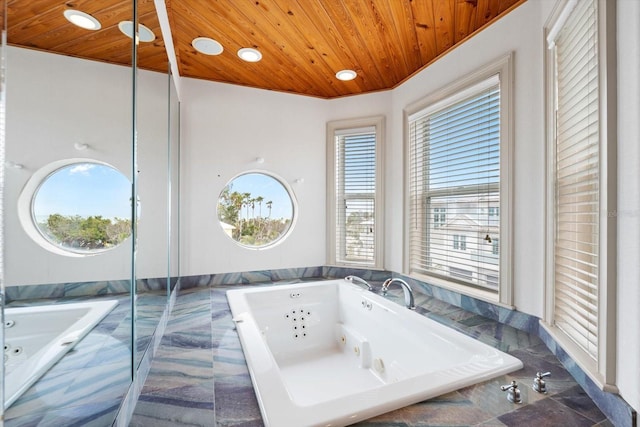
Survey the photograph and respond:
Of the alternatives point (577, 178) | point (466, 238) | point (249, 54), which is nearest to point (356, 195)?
point (466, 238)

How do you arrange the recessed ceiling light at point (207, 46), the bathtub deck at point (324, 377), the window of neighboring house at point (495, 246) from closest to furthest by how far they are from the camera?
the window of neighboring house at point (495, 246) → the bathtub deck at point (324, 377) → the recessed ceiling light at point (207, 46)

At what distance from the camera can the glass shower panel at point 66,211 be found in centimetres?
51

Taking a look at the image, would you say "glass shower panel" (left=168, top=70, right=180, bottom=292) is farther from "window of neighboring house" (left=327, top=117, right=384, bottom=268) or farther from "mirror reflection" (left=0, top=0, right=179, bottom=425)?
"window of neighboring house" (left=327, top=117, right=384, bottom=268)

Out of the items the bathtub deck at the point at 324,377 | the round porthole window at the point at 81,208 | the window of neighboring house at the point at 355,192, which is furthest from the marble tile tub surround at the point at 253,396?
the window of neighboring house at the point at 355,192

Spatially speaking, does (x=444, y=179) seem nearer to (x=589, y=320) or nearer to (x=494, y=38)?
(x=494, y=38)

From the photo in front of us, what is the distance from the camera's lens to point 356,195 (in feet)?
10.3

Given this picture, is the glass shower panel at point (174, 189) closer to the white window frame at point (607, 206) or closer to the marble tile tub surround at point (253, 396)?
the marble tile tub surround at point (253, 396)

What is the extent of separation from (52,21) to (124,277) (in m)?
0.76

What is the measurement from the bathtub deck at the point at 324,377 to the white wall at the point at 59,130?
1419mm

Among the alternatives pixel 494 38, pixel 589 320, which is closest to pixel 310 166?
pixel 494 38

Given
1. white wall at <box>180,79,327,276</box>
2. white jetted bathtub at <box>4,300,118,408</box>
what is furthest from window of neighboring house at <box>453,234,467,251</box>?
white jetted bathtub at <box>4,300,118,408</box>

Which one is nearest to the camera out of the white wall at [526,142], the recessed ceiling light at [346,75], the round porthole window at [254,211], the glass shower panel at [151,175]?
the glass shower panel at [151,175]

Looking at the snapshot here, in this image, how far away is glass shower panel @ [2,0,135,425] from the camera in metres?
0.51

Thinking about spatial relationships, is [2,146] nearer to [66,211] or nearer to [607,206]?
[66,211]
